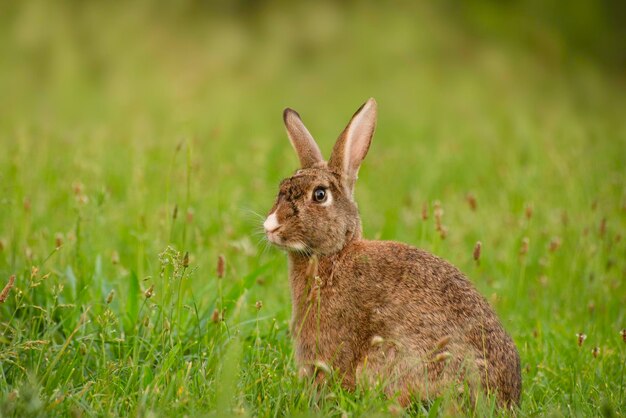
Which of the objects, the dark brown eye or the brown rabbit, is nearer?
the brown rabbit

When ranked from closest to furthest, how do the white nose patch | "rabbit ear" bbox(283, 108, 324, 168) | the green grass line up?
the green grass, the white nose patch, "rabbit ear" bbox(283, 108, 324, 168)

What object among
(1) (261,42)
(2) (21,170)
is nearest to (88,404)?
(2) (21,170)

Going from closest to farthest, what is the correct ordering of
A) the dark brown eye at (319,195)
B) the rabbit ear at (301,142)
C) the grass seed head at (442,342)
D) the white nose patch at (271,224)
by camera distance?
the grass seed head at (442,342) < the white nose patch at (271,224) < the dark brown eye at (319,195) < the rabbit ear at (301,142)

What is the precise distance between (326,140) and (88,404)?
725 cm

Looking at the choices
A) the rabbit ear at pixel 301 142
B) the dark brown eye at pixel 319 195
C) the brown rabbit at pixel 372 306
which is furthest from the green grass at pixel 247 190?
the rabbit ear at pixel 301 142

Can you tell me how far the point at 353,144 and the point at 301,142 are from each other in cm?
29

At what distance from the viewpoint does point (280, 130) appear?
10.8 m

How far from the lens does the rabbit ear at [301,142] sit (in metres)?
4.95

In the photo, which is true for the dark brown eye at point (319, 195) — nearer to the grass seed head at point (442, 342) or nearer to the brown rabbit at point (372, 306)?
the brown rabbit at point (372, 306)

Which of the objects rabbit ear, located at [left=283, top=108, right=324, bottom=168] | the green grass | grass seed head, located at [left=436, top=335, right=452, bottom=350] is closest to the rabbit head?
rabbit ear, located at [left=283, top=108, right=324, bottom=168]

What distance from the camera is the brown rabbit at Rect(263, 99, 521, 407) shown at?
3996mm

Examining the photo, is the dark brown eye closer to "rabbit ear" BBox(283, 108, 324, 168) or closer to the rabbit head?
the rabbit head

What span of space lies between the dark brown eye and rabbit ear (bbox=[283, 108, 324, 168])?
1.29 feet

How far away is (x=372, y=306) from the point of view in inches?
168
